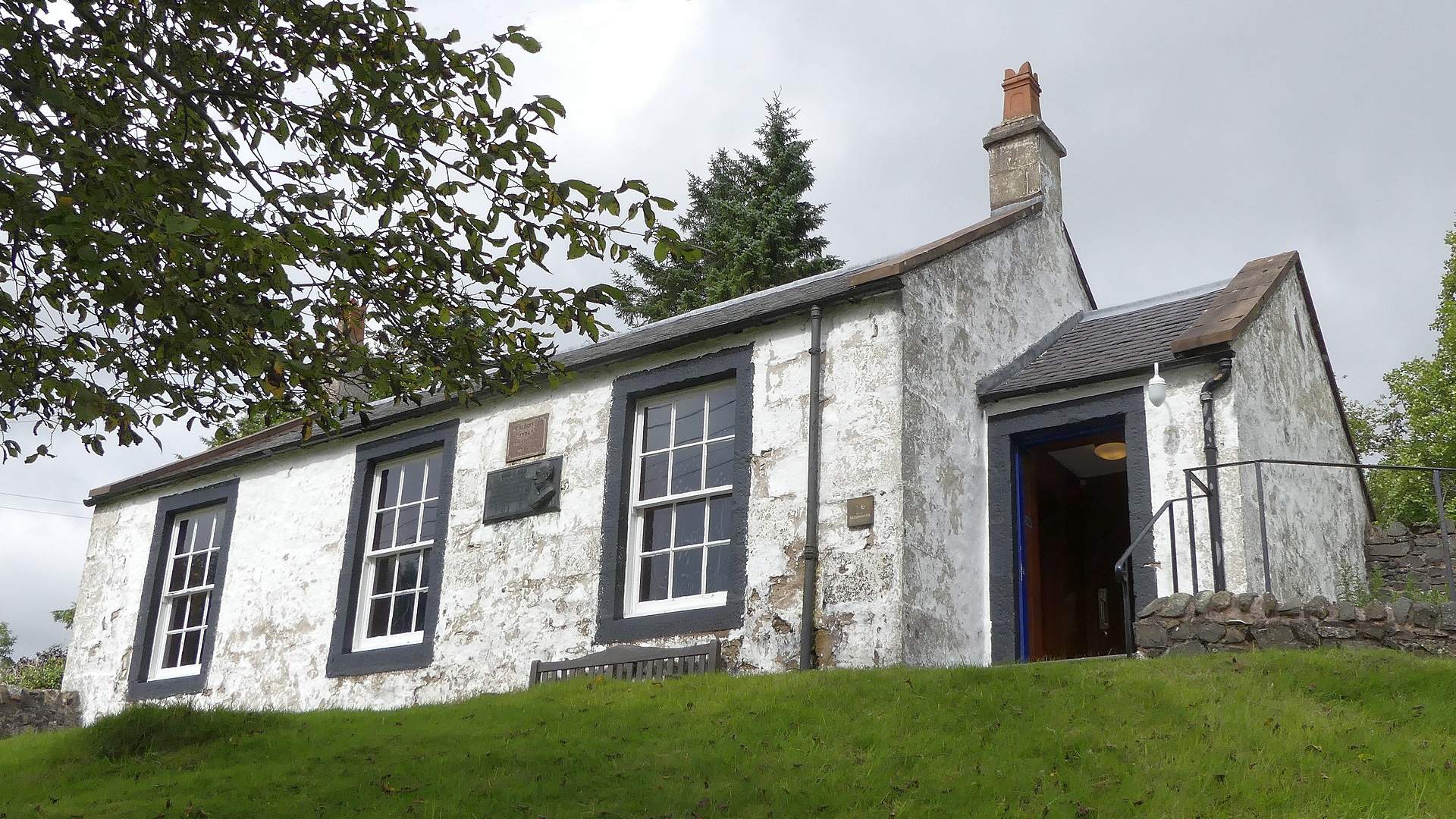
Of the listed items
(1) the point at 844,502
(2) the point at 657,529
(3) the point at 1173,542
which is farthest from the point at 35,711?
(3) the point at 1173,542

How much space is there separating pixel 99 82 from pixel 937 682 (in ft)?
21.8

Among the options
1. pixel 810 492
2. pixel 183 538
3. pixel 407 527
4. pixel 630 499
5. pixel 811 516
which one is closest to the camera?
pixel 811 516

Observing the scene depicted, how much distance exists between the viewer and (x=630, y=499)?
1254 cm

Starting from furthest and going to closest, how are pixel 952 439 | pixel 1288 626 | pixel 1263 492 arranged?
pixel 952 439
pixel 1263 492
pixel 1288 626

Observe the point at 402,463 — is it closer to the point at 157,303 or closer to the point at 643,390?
the point at 643,390

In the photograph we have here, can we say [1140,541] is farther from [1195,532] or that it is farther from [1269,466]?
[1269,466]

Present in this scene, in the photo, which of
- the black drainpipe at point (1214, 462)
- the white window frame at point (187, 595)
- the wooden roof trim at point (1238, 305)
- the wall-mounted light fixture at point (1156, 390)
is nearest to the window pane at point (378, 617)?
the white window frame at point (187, 595)

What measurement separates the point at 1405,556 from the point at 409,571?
37.6ft

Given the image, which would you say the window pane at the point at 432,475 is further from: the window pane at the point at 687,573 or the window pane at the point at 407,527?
the window pane at the point at 687,573

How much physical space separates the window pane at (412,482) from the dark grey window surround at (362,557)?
0.57 ft

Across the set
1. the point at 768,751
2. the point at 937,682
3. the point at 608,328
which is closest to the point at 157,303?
the point at 608,328

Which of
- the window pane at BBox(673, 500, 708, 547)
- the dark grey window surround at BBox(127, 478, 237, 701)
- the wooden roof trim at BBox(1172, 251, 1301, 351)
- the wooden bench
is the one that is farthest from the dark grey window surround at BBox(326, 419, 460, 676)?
the wooden roof trim at BBox(1172, 251, 1301, 351)

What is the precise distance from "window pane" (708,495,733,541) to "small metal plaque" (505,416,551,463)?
7.31ft

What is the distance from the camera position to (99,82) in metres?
7.99
